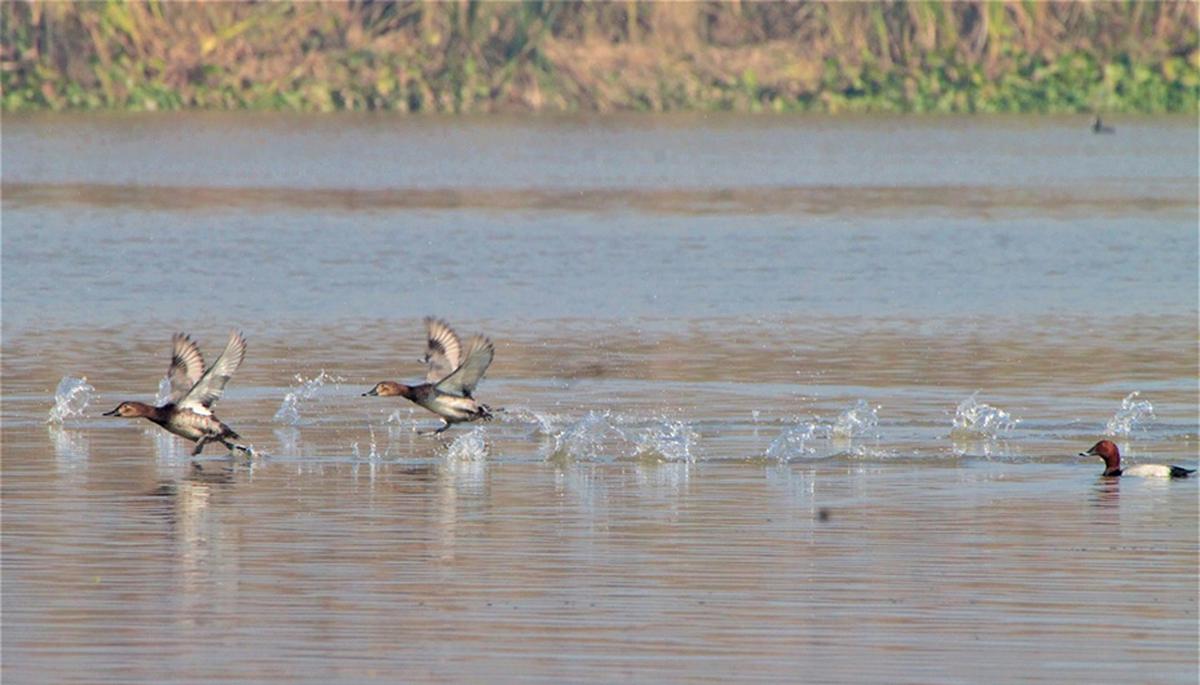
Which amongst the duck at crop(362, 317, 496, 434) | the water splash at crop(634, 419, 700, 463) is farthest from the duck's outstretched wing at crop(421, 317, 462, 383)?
the water splash at crop(634, 419, 700, 463)

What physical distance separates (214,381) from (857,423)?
15.3ft

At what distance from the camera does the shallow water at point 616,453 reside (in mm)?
12234

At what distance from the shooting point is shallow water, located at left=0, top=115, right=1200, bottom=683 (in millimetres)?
12234

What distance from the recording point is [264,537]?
49.1ft

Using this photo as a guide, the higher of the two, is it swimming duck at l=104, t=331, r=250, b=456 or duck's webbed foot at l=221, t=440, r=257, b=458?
swimming duck at l=104, t=331, r=250, b=456

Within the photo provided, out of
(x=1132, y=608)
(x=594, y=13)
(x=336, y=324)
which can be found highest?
(x=594, y=13)

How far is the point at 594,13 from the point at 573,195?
33311 millimetres

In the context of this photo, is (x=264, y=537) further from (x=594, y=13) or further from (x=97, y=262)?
(x=594, y=13)

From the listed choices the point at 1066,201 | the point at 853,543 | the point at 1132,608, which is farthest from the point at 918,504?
the point at 1066,201

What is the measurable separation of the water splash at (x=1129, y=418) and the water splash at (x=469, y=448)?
4.59m

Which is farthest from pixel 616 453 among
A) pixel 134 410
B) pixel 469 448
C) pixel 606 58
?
pixel 606 58

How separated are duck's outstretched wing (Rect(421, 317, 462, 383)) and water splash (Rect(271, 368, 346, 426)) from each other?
1.34 meters

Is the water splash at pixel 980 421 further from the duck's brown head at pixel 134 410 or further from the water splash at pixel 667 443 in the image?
the duck's brown head at pixel 134 410

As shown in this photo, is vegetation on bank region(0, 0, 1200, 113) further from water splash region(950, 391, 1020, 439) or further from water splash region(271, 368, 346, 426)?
water splash region(950, 391, 1020, 439)
